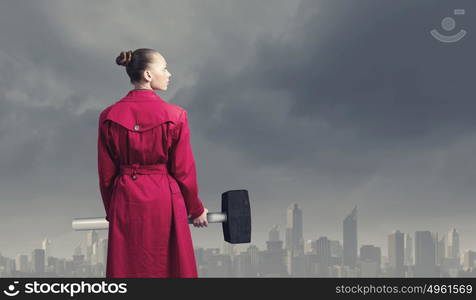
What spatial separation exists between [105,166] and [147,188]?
1.55ft

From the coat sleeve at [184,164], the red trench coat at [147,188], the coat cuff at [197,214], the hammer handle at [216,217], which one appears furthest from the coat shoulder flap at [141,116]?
the hammer handle at [216,217]

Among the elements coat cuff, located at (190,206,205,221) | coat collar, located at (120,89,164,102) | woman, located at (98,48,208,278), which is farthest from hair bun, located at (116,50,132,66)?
coat cuff, located at (190,206,205,221)

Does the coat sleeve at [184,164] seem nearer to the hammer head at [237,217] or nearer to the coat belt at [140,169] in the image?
the coat belt at [140,169]

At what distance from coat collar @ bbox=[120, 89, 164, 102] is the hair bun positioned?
266mm

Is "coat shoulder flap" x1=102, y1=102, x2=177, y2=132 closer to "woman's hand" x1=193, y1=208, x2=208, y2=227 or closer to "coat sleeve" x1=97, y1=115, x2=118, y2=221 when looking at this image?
"coat sleeve" x1=97, y1=115, x2=118, y2=221

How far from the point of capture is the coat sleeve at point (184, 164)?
602 centimetres

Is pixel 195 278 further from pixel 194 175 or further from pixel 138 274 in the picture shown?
pixel 194 175

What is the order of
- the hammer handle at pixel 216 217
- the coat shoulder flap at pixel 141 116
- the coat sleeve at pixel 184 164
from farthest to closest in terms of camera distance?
1. the hammer handle at pixel 216 217
2. the coat sleeve at pixel 184 164
3. the coat shoulder flap at pixel 141 116

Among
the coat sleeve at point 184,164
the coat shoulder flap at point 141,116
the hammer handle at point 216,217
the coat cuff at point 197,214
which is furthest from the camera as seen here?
the hammer handle at point 216,217

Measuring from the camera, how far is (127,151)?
19.6ft

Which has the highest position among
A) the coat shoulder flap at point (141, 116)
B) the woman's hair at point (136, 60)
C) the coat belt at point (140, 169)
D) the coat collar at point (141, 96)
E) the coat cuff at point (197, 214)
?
the woman's hair at point (136, 60)

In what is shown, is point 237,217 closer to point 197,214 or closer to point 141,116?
point 197,214

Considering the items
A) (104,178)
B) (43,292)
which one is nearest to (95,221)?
(104,178)

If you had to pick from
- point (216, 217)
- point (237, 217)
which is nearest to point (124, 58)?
point (216, 217)
